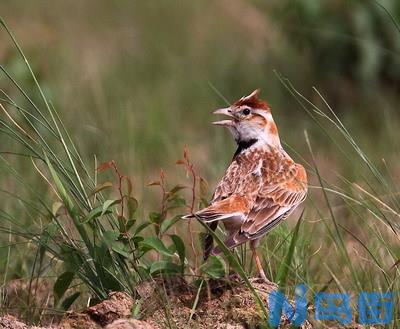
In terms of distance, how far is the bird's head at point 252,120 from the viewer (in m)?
5.84

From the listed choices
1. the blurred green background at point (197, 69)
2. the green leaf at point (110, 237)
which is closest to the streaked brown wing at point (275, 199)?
the green leaf at point (110, 237)

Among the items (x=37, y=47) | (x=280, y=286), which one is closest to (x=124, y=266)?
(x=280, y=286)

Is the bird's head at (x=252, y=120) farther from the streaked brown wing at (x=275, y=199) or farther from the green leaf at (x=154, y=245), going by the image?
the green leaf at (x=154, y=245)

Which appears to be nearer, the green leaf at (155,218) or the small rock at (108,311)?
the small rock at (108,311)

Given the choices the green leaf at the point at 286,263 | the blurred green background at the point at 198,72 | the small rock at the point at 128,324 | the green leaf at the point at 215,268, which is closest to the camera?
the small rock at the point at 128,324

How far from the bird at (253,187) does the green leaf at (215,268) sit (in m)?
0.05

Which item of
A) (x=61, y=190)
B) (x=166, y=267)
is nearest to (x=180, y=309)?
(x=166, y=267)

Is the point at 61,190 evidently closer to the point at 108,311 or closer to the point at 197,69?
the point at 108,311

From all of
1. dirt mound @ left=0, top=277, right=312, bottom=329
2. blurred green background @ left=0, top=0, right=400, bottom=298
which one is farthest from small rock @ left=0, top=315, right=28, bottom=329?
blurred green background @ left=0, top=0, right=400, bottom=298

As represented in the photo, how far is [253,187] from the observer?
5.50 m

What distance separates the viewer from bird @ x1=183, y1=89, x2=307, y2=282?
16.8 ft

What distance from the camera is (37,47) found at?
10.6 m

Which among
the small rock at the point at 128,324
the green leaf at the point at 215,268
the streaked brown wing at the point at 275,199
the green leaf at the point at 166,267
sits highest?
the streaked brown wing at the point at 275,199

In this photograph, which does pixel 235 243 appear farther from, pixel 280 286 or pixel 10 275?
pixel 10 275
